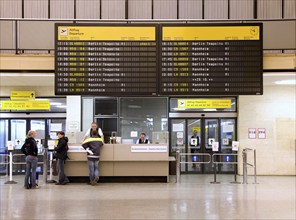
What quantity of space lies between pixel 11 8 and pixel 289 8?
7.17 m

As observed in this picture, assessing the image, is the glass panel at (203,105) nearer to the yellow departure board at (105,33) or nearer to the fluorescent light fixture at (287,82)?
the fluorescent light fixture at (287,82)

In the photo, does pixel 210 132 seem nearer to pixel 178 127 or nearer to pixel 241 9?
pixel 178 127

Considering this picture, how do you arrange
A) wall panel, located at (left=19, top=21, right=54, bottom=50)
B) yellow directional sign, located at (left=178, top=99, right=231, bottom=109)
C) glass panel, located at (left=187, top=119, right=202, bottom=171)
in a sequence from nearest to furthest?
1. wall panel, located at (left=19, top=21, right=54, bottom=50)
2. yellow directional sign, located at (left=178, top=99, right=231, bottom=109)
3. glass panel, located at (left=187, top=119, right=202, bottom=171)

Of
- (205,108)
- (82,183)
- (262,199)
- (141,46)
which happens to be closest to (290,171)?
(205,108)

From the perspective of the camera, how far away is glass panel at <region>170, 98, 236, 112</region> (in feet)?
50.7

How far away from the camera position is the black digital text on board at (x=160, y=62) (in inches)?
306

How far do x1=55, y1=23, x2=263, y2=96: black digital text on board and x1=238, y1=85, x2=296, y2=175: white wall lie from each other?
25.0 feet

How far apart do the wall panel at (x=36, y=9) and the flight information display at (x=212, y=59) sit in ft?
15.3

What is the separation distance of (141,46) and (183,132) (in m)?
8.31

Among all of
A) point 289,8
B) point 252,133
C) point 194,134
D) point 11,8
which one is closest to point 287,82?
point 252,133

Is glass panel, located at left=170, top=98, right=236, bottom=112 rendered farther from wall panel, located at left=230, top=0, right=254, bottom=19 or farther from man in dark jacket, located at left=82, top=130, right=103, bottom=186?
wall panel, located at left=230, top=0, right=254, bottom=19

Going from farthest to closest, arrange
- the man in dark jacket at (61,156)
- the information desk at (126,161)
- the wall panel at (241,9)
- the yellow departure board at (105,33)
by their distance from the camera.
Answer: the information desk at (126,161)
the man in dark jacket at (61,156)
the wall panel at (241,9)
the yellow departure board at (105,33)

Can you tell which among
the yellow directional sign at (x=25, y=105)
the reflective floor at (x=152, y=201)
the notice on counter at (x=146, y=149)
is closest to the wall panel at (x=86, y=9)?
the notice on counter at (x=146, y=149)

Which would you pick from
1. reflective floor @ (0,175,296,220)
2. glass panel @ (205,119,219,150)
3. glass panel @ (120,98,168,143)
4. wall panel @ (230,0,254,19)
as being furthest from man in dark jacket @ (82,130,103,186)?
wall panel @ (230,0,254,19)
